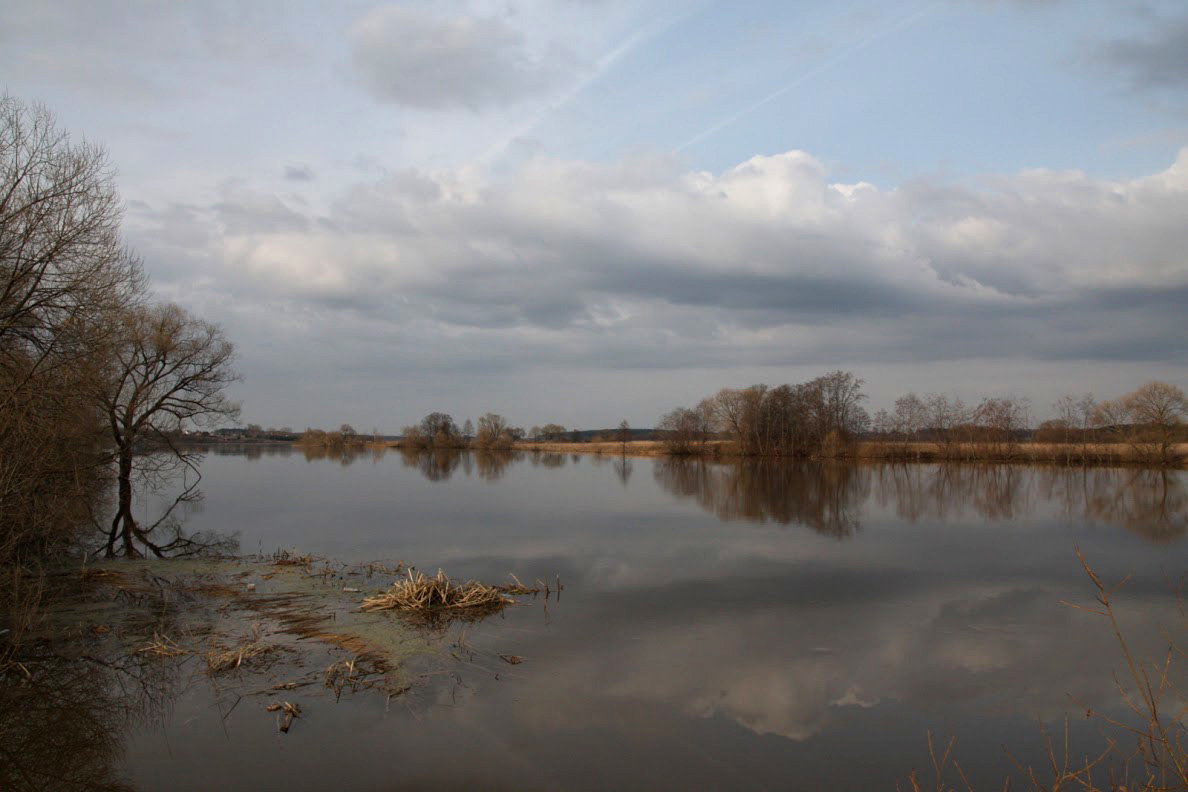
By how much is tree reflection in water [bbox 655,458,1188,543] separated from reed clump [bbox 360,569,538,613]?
9302 mm

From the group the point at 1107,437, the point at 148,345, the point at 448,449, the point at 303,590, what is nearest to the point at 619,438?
the point at 448,449

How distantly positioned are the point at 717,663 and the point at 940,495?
70.0 ft

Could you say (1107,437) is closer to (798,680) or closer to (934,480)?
(934,480)

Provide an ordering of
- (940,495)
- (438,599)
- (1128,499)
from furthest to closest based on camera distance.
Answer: (940,495), (1128,499), (438,599)

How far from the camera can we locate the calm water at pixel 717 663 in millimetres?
4953

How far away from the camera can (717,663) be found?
698 centimetres

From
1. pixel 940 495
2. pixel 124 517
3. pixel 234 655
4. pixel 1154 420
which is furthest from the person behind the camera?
pixel 1154 420

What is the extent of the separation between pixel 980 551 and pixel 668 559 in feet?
21.0

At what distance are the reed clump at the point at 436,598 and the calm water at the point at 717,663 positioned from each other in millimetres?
509

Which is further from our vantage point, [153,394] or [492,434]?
[492,434]

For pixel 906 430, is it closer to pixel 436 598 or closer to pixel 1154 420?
pixel 1154 420

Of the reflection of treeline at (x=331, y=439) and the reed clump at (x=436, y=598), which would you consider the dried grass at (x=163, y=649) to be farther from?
the reflection of treeline at (x=331, y=439)

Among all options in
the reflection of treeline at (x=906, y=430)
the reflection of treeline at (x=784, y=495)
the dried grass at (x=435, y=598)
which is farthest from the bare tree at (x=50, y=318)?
the reflection of treeline at (x=906, y=430)

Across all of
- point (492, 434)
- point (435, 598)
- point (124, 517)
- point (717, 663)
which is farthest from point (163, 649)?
point (492, 434)
